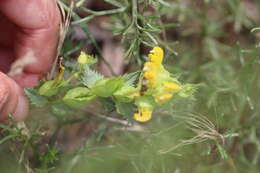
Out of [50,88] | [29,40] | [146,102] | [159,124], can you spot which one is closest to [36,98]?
[50,88]

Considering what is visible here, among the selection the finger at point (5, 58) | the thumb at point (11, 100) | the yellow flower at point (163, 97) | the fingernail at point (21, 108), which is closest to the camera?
the yellow flower at point (163, 97)

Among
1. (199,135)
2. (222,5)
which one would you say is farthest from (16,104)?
(222,5)

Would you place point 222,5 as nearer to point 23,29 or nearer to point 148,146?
point 148,146

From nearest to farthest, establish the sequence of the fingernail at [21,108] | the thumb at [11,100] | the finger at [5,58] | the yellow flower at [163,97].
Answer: the yellow flower at [163,97], the thumb at [11,100], the fingernail at [21,108], the finger at [5,58]

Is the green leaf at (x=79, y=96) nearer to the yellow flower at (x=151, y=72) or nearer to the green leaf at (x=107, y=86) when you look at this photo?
the green leaf at (x=107, y=86)

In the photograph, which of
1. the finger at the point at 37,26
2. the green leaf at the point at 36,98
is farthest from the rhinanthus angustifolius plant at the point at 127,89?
the finger at the point at 37,26

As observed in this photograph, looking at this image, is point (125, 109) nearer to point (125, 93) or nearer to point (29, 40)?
point (125, 93)
